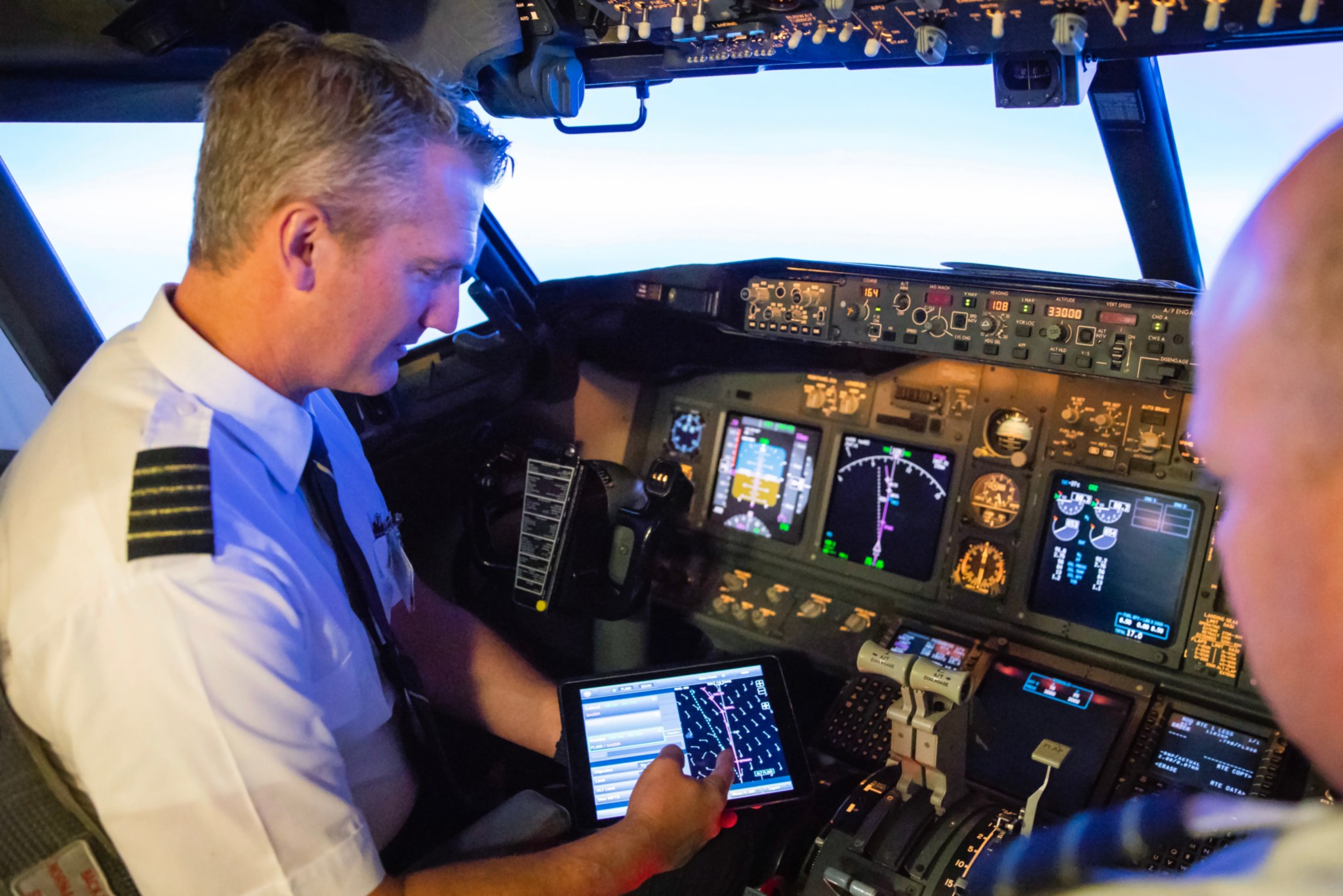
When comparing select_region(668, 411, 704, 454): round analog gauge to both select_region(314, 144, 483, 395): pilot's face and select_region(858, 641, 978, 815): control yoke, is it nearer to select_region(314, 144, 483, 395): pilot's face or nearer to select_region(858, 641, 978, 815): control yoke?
select_region(858, 641, 978, 815): control yoke

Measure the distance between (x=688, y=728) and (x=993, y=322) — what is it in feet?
3.60

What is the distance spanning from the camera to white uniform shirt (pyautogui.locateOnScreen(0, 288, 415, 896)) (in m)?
1.02

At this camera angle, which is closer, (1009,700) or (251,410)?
(251,410)

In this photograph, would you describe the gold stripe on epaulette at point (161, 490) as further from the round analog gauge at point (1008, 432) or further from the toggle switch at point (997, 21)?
the round analog gauge at point (1008, 432)

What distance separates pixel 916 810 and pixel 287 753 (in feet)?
3.55

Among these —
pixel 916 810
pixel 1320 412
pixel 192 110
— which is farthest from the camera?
pixel 192 110

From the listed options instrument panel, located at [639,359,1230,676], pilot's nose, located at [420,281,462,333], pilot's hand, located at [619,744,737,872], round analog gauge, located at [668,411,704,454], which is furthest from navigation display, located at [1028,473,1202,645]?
pilot's nose, located at [420,281,462,333]

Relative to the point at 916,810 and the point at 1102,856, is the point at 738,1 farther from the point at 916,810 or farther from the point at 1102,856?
the point at 916,810

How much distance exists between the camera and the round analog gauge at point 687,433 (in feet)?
9.11

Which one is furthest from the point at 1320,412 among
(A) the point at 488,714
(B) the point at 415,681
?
(A) the point at 488,714

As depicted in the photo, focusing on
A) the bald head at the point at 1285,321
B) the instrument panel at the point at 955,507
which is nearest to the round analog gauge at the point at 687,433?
the instrument panel at the point at 955,507

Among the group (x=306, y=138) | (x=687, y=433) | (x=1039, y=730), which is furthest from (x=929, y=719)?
(x=687, y=433)

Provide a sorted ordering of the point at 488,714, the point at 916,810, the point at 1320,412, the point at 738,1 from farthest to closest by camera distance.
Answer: the point at 488,714
the point at 916,810
the point at 738,1
the point at 1320,412

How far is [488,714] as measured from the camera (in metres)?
1.75
